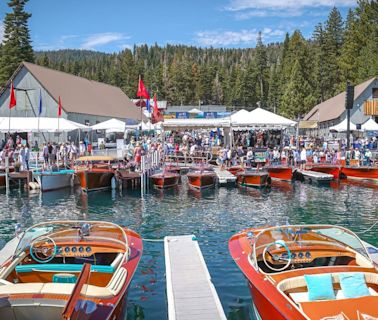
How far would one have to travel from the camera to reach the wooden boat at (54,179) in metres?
26.1

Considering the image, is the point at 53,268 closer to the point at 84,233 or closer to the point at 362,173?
the point at 84,233

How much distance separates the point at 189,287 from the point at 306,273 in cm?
258

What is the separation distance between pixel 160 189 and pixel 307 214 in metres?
9.70

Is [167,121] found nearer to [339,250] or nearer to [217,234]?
[217,234]

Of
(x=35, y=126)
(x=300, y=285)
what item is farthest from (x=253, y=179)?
(x=300, y=285)

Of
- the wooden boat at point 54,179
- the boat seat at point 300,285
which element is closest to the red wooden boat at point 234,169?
the wooden boat at point 54,179

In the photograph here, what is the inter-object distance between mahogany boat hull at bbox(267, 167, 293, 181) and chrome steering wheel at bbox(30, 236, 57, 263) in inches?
863

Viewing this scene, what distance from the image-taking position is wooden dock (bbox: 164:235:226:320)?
791cm

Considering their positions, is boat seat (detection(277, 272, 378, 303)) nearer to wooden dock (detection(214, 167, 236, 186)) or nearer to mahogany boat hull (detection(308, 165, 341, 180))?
wooden dock (detection(214, 167, 236, 186))

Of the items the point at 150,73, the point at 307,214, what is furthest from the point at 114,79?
the point at 307,214

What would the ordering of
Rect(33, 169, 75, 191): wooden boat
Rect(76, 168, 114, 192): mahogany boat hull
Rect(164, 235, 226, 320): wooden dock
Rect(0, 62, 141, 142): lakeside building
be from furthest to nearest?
Rect(0, 62, 141, 142): lakeside building → Rect(33, 169, 75, 191): wooden boat → Rect(76, 168, 114, 192): mahogany boat hull → Rect(164, 235, 226, 320): wooden dock

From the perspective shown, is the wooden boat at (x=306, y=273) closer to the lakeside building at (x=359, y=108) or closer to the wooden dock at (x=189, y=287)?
the wooden dock at (x=189, y=287)

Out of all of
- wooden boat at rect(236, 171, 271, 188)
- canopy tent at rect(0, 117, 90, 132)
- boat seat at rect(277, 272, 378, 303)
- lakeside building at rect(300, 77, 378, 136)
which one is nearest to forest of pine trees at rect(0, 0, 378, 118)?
lakeside building at rect(300, 77, 378, 136)

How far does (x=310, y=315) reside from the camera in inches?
245
